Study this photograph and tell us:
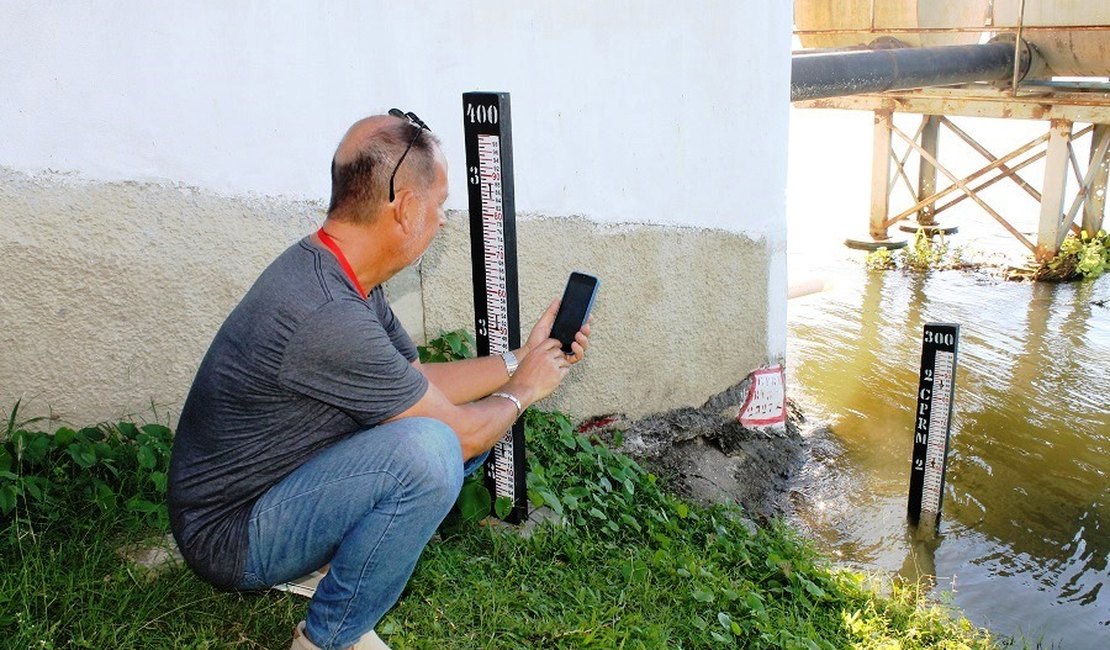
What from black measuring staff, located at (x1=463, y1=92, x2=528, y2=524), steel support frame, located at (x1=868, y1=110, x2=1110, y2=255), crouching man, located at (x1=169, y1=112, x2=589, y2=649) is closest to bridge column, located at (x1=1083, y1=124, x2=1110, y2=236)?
steel support frame, located at (x1=868, y1=110, x2=1110, y2=255)

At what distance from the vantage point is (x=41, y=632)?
2.86m

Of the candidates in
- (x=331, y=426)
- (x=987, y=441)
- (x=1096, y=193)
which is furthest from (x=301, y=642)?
(x=1096, y=193)

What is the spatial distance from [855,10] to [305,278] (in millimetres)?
10845

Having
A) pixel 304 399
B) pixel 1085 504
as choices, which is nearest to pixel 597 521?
pixel 304 399

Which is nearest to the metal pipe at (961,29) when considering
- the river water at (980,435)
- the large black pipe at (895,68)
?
the large black pipe at (895,68)

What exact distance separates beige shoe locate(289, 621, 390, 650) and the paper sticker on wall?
12.2ft

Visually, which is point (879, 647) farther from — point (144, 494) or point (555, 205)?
point (144, 494)

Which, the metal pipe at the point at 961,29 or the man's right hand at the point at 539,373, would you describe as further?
the metal pipe at the point at 961,29

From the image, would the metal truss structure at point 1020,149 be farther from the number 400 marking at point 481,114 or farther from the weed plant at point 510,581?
the number 400 marking at point 481,114

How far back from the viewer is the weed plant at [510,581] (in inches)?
120

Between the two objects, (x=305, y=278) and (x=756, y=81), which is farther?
(x=756, y=81)

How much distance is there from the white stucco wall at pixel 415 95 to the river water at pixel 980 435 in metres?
1.38

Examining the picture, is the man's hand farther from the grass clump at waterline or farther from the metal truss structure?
the metal truss structure

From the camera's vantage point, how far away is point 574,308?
320cm
